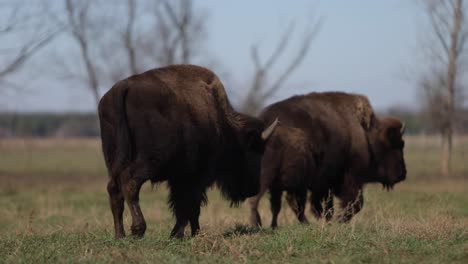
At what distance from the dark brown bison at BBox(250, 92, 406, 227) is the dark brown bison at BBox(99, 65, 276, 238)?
7.63 feet

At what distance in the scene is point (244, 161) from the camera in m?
9.98

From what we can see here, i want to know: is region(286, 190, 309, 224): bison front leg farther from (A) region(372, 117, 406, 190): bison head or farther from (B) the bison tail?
(B) the bison tail

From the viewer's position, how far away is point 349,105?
13695 millimetres

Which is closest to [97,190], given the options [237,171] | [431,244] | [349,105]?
[349,105]

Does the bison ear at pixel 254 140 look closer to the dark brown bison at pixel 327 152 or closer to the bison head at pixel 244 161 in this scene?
the bison head at pixel 244 161

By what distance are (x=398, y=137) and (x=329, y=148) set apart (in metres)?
2.07

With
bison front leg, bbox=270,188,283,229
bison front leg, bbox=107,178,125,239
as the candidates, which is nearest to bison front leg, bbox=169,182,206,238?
bison front leg, bbox=107,178,125,239

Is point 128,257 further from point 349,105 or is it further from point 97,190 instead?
point 97,190

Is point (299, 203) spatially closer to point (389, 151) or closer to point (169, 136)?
point (389, 151)

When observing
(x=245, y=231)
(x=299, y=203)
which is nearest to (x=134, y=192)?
(x=245, y=231)

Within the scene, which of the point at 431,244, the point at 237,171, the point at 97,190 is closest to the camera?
the point at 431,244

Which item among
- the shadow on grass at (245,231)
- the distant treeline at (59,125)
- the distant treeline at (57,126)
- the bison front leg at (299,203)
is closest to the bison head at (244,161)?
the shadow on grass at (245,231)

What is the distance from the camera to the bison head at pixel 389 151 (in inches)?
555

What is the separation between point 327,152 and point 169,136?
16.8ft
